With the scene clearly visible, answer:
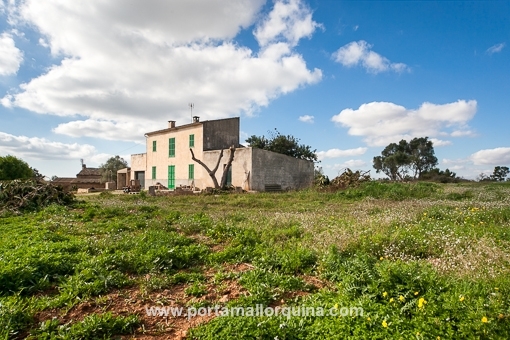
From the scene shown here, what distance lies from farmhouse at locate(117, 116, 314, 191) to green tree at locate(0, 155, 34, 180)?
32.8 ft

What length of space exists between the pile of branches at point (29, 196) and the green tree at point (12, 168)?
18667 millimetres

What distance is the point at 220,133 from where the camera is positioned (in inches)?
978

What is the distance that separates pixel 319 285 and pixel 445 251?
2093 mm

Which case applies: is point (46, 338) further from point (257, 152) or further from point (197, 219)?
point (257, 152)

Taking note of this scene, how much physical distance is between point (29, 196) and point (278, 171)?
15968 millimetres

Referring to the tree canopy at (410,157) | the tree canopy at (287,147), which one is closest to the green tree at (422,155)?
the tree canopy at (410,157)

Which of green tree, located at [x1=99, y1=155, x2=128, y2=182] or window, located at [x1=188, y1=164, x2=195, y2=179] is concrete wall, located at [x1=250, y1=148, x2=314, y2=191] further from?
green tree, located at [x1=99, y1=155, x2=128, y2=182]

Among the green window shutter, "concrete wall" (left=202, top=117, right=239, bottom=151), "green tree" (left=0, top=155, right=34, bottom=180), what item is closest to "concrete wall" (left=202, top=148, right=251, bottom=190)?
"concrete wall" (left=202, top=117, right=239, bottom=151)

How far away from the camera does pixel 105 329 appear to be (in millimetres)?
2605

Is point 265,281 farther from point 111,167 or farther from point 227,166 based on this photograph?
point 111,167

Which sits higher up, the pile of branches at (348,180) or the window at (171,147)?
the window at (171,147)

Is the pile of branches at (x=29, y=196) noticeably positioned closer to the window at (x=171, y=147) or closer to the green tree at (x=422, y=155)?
the window at (x=171, y=147)

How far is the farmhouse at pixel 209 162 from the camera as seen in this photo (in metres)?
21.1

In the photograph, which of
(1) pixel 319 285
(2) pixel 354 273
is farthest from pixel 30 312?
(2) pixel 354 273
